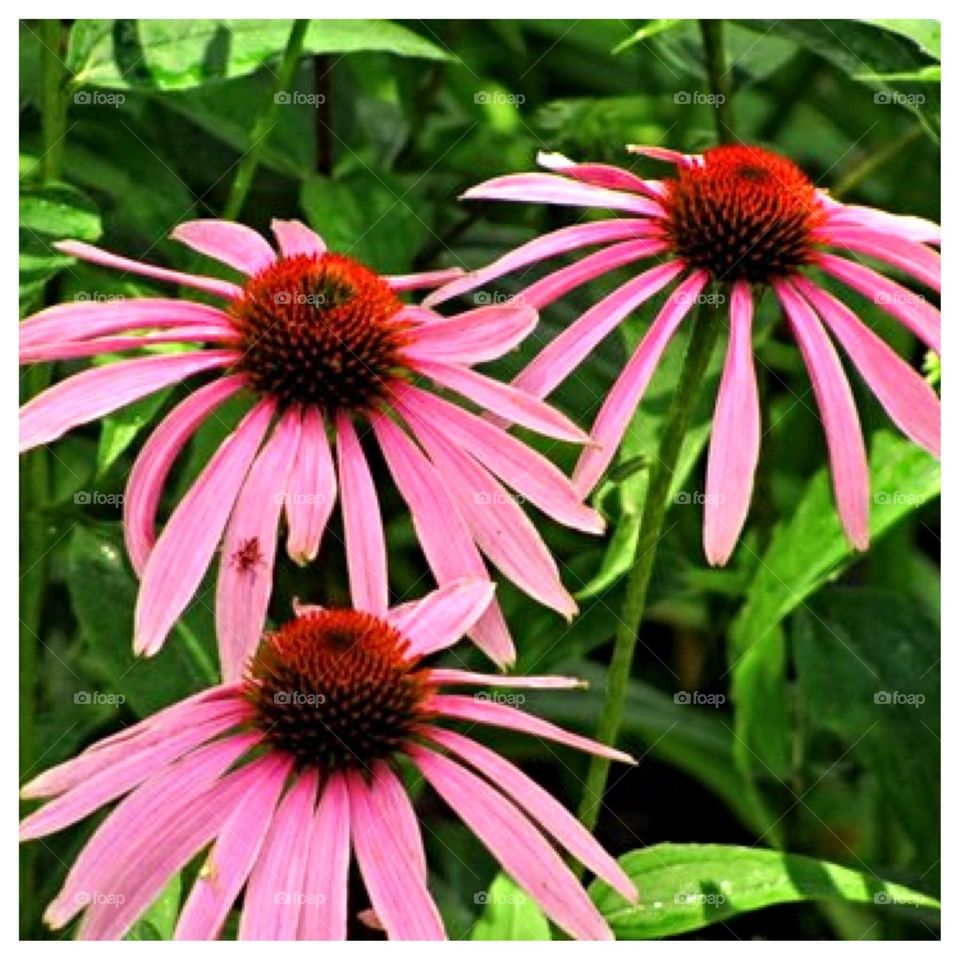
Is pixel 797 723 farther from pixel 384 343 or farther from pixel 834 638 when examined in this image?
pixel 384 343

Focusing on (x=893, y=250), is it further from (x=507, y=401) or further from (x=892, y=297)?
(x=507, y=401)

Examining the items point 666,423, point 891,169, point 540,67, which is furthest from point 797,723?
point 540,67

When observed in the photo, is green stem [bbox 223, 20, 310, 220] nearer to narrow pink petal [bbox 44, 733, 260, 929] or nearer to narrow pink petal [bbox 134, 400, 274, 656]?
narrow pink petal [bbox 134, 400, 274, 656]

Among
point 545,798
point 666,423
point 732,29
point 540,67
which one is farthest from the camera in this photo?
point 540,67

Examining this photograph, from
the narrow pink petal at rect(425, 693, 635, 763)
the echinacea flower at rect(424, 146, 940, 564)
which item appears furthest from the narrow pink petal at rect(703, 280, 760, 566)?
the narrow pink petal at rect(425, 693, 635, 763)

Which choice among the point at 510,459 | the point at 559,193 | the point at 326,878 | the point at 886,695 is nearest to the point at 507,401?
the point at 510,459

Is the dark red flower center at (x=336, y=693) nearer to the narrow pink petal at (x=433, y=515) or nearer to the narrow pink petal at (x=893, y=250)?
the narrow pink petal at (x=433, y=515)

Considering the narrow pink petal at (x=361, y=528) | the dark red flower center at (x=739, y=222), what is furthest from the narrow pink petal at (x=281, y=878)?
the dark red flower center at (x=739, y=222)
